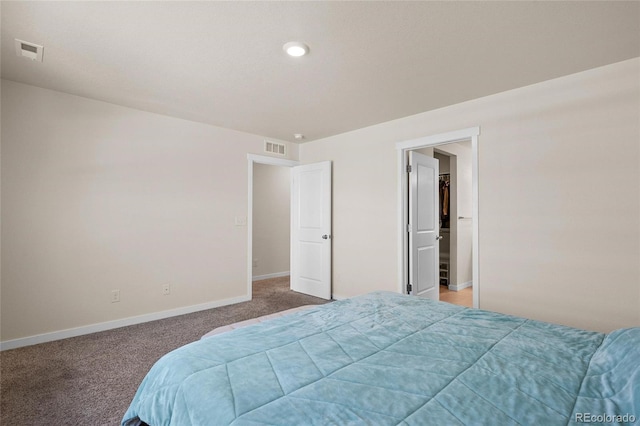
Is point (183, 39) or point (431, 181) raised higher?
point (183, 39)

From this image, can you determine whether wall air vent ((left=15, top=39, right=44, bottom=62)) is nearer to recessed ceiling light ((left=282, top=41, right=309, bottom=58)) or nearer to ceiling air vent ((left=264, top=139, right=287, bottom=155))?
recessed ceiling light ((left=282, top=41, right=309, bottom=58))

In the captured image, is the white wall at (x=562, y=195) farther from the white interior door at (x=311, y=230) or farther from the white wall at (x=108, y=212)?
the white wall at (x=108, y=212)

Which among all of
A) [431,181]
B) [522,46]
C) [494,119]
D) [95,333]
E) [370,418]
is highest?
[522,46]

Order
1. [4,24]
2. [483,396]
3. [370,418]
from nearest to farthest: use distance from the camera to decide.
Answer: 1. [370,418]
2. [483,396]
3. [4,24]

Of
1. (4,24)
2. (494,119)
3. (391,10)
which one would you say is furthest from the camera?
(494,119)

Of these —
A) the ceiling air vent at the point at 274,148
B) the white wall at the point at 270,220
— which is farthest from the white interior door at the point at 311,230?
the white wall at the point at 270,220

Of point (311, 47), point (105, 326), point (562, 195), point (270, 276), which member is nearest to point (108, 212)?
point (105, 326)

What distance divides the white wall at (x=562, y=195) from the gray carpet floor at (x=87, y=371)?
9.99 ft

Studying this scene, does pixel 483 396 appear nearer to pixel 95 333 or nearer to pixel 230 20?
pixel 230 20

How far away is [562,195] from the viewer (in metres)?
2.61

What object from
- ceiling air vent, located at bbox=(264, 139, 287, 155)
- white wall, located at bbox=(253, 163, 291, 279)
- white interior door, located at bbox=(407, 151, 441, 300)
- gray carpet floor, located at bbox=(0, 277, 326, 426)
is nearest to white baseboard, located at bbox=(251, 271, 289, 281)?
white wall, located at bbox=(253, 163, 291, 279)

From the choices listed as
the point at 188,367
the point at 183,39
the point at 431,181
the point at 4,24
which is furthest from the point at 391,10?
the point at 431,181

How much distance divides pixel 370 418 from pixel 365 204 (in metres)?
3.41

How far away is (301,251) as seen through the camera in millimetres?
4949
